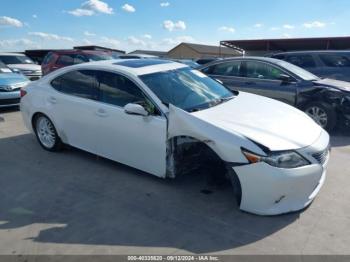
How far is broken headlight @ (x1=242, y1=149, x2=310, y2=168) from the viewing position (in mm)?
3279

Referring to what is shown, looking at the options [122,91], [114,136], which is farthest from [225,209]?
[122,91]

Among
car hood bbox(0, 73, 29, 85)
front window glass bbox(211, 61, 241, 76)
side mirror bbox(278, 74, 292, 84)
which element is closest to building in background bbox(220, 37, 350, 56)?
front window glass bbox(211, 61, 241, 76)

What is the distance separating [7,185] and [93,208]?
1.46 metres

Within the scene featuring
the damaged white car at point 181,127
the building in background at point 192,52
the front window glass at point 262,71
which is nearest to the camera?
the damaged white car at point 181,127

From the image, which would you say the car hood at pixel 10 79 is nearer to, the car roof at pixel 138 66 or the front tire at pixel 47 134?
the front tire at pixel 47 134

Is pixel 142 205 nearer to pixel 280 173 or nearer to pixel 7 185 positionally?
pixel 280 173

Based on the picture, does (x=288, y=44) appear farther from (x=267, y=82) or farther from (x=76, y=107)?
(x=76, y=107)

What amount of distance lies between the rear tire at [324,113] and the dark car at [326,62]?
310cm

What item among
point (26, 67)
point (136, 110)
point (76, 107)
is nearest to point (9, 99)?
point (76, 107)

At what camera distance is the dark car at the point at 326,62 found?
955 cm

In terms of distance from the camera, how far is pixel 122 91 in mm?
4523

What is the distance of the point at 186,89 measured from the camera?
4508 millimetres

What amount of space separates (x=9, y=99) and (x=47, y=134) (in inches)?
160

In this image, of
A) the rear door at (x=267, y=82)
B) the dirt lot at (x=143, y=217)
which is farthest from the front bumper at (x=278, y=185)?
the rear door at (x=267, y=82)
